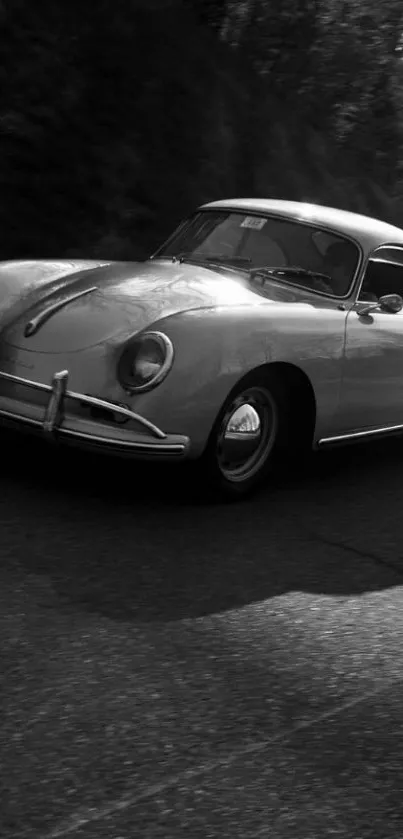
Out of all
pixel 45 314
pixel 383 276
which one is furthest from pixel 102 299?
pixel 383 276

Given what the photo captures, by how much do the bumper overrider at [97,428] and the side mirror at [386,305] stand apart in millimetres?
1461

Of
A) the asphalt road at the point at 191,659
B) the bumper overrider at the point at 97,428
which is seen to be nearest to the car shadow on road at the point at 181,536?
the asphalt road at the point at 191,659

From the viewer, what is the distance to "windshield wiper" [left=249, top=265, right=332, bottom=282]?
6031 millimetres

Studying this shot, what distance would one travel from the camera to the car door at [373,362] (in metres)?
5.79

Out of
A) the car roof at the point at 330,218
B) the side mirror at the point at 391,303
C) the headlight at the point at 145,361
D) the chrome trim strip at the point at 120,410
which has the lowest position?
the chrome trim strip at the point at 120,410

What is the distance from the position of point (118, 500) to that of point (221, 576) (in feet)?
3.06

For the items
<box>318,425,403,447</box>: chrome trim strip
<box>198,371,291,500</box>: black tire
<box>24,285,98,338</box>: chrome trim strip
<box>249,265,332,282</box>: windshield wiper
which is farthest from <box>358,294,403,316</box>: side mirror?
<box>24,285,98,338</box>: chrome trim strip

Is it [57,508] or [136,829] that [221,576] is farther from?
[136,829]

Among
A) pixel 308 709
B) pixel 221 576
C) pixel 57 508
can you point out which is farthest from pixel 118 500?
pixel 308 709

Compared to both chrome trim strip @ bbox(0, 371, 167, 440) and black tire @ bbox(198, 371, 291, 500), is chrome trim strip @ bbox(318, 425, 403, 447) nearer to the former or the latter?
black tire @ bbox(198, 371, 291, 500)

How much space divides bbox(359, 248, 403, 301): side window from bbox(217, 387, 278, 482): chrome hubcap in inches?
39.5

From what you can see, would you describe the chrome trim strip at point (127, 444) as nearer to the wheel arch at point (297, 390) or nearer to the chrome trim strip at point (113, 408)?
the chrome trim strip at point (113, 408)

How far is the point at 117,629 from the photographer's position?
3785 mm

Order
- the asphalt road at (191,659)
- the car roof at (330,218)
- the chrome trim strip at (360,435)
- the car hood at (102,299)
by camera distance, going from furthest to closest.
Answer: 1. the car roof at (330,218)
2. the chrome trim strip at (360,435)
3. the car hood at (102,299)
4. the asphalt road at (191,659)
